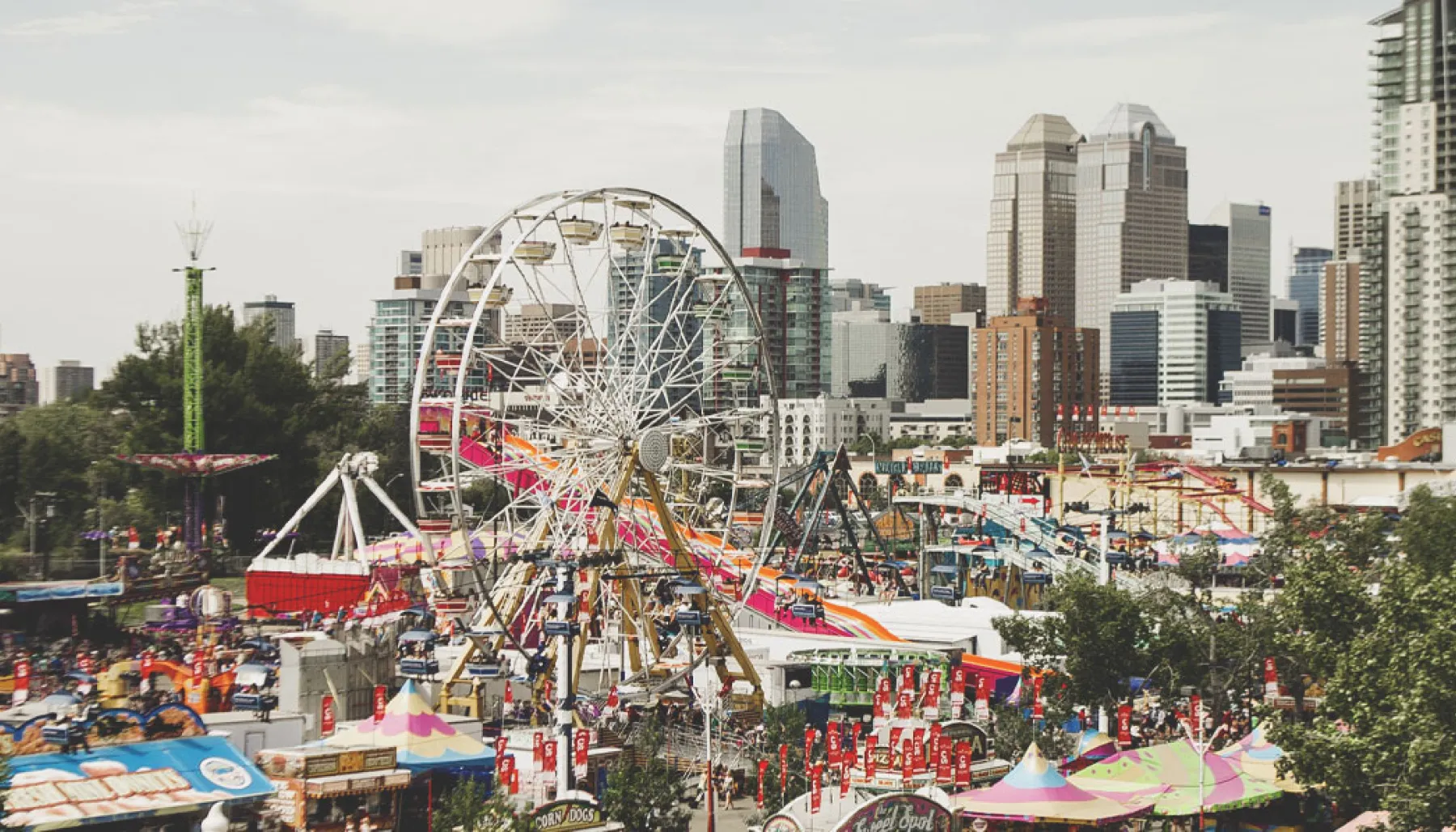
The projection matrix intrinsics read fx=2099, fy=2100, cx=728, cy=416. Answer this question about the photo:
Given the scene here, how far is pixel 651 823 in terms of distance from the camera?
4347 centimetres

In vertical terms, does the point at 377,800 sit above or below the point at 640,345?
below

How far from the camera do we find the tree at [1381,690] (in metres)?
39.3

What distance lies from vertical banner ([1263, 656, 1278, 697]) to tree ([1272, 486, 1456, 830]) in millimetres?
5695

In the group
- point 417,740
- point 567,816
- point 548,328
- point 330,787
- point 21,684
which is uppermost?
point 548,328

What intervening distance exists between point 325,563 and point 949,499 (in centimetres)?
4470

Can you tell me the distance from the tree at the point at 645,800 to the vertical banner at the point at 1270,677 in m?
17.7

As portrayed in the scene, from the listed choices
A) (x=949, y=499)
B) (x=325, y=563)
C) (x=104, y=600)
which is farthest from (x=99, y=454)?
(x=104, y=600)

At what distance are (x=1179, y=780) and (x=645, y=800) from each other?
1291cm

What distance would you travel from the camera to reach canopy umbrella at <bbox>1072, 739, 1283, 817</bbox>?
47281mm

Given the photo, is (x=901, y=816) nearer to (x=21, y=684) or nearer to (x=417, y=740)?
(x=417, y=740)

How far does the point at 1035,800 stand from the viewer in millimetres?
43594

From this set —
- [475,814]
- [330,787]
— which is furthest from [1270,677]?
[330,787]

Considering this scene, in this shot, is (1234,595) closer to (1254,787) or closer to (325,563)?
(325,563)

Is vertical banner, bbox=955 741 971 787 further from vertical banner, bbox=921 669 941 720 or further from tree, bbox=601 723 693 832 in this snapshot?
tree, bbox=601 723 693 832
